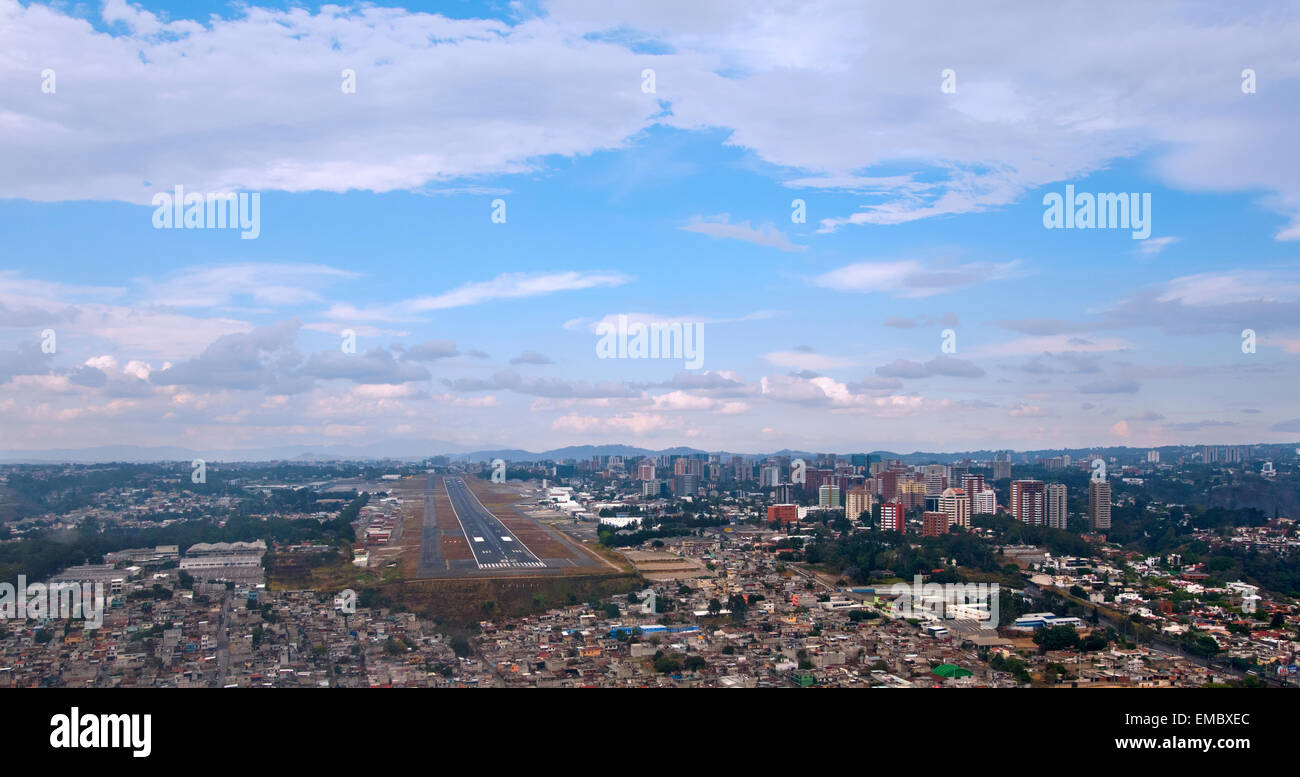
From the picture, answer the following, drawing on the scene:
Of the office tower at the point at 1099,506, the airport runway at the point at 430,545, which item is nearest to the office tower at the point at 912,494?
the office tower at the point at 1099,506

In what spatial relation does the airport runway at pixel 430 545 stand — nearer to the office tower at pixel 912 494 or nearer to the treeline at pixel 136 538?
the treeline at pixel 136 538

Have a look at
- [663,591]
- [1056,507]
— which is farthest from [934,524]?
[663,591]

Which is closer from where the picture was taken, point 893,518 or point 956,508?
point 893,518

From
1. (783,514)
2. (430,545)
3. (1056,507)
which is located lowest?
(783,514)

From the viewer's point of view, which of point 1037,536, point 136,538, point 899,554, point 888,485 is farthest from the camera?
point 888,485

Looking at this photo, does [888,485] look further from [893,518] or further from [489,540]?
[489,540]
